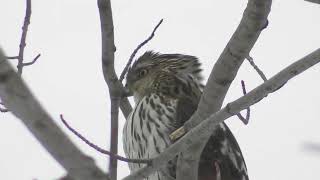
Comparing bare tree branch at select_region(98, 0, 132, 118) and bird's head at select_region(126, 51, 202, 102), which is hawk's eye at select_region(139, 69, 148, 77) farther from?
bare tree branch at select_region(98, 0, 132, 118)

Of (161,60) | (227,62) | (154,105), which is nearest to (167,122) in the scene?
(154,105)

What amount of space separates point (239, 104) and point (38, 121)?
1.38m

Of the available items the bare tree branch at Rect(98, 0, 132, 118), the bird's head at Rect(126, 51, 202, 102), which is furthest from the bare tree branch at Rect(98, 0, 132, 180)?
the bird's head at Rect(126, 51, 202, 102)

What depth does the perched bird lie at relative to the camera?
5.54 meters

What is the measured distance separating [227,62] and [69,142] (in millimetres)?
1508

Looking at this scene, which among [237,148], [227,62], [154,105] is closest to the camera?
[227,62]

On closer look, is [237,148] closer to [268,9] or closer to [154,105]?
[154,105]

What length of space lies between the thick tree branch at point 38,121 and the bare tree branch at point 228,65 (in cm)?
139

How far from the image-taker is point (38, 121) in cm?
233

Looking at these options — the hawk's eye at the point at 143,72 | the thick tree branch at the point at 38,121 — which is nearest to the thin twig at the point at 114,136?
the thick tree branch at the point at 38,121

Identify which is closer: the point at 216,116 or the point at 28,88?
the point at 28,88

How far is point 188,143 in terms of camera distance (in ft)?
11.4

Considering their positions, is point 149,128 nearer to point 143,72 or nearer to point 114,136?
point 114,136

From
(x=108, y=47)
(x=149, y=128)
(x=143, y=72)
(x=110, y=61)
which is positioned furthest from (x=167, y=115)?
(x=143, y=72)
